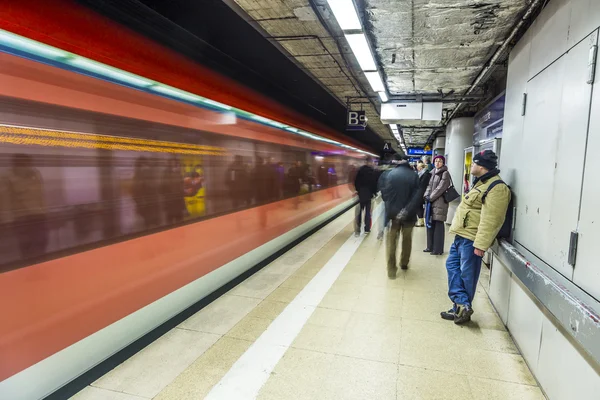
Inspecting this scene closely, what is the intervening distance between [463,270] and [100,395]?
3.11 meters

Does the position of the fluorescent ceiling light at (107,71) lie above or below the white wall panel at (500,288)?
above

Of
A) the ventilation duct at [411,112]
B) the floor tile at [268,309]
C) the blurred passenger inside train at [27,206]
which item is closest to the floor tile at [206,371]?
the floor tile at [268,309]

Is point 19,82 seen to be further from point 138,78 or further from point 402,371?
point 402,371

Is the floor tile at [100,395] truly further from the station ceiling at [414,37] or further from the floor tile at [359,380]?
the station ceiling at [414,37]

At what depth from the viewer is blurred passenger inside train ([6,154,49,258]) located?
1857 millimetres

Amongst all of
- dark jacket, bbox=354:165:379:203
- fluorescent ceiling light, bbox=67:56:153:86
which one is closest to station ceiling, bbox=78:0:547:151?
fluorescent ceiling light, bbox=67:56:153:86

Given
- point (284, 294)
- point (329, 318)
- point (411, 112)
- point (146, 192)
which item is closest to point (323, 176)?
point (411, 112)

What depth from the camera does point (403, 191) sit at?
15.5 ft

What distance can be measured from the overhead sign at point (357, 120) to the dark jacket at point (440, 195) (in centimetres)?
369

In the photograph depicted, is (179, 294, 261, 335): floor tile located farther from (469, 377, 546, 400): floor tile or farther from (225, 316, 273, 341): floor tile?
(469, 377, 546, 400): floor tile

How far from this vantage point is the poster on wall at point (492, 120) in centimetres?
535

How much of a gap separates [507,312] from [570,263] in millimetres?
1398

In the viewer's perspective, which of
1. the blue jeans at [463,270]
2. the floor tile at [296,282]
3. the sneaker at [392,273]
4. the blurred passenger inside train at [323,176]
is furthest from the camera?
the blurred passenger inside train at [323,176]

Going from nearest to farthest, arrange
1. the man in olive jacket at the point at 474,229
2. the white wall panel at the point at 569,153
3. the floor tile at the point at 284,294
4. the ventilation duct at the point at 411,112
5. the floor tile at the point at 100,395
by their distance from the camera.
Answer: the white wall panel at the point at 569,153, the floor tile at the point at 100,395, the man in olive jacket at the point at 474,229, the floor tile at the point at 284,294, the ventilation duct at the point at 411,112
